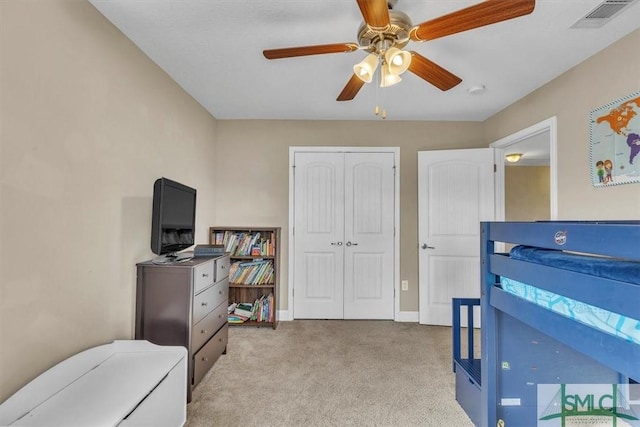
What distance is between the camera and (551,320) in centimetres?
103

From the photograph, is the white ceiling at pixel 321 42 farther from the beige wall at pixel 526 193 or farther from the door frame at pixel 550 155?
the beige wall at pixel 526 193

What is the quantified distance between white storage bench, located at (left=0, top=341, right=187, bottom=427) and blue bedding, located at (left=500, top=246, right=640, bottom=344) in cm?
166

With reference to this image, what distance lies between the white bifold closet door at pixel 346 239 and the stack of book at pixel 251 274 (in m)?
0.38

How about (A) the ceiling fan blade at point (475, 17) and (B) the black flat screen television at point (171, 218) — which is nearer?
(A) the ceiling fan blade at point (475, 17)

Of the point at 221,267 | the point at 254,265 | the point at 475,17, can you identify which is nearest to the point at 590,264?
the point at 475,17

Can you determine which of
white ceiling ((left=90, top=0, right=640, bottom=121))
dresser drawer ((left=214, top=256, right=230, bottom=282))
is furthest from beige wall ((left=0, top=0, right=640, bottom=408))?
dresser drawer ((left=214, top=256, right=230, bottom=282))

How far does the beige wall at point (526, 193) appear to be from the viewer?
5363 mm

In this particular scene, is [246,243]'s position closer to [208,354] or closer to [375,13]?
[208,354]

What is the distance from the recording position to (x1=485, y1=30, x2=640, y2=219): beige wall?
1.76 metres

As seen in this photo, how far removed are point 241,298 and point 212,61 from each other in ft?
7.77

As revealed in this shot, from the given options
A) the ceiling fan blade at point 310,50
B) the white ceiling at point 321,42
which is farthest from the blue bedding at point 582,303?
the white ceiling at point 321,42

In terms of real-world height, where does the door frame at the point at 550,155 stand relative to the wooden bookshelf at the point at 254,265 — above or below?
above

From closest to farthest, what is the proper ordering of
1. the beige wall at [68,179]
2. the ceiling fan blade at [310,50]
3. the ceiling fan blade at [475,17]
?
the ceiling fan blade at [475,17], the beige wall at [68,179], the ceiling fan blade at [310,50]

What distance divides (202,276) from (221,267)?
0.37 metres
